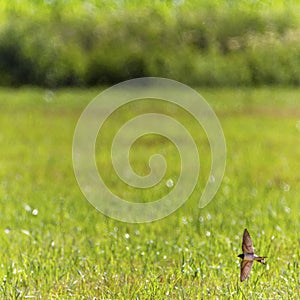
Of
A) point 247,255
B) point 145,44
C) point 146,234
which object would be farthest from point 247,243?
point 145,44

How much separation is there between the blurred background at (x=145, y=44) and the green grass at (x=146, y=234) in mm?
6022

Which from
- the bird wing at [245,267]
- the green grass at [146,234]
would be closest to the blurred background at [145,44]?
the green grass at [146,234]

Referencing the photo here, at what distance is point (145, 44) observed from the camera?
19688 mm

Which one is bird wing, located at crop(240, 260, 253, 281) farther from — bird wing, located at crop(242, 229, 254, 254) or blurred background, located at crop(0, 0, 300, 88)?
blurred background, located at crop(0, 0, 300, 88)

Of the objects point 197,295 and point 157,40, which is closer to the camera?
point 197,295

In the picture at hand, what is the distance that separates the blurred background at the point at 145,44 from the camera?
58.5ft

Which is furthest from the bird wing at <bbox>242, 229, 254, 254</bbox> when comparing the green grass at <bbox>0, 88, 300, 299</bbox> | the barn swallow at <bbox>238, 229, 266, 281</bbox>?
the green grass at <bbox>0, 88, 300, 299</bbox>

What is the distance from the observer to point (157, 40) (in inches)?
768

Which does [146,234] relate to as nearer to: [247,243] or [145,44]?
[247,243]

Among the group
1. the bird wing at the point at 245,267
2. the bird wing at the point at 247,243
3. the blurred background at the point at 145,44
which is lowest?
the bird wing at the point at 245,267

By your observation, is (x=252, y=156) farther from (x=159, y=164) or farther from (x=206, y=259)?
(x=206, y=259)

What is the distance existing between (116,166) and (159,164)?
51 centimetres

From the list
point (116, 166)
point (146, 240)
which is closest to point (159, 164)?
point (116, 166)

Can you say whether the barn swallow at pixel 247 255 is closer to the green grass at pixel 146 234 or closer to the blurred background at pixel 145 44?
the green grass at pixel 146 234
